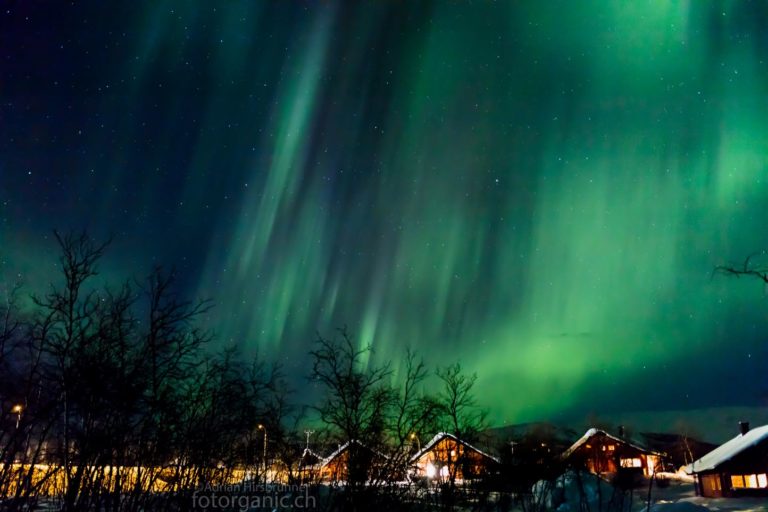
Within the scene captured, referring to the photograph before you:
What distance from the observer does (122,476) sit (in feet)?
36.9

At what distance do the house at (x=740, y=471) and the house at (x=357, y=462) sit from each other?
4733 centimetres

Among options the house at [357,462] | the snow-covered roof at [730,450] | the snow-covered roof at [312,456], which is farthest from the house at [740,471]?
the snow-covered roof at [312,456]

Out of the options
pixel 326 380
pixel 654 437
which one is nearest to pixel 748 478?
pixel 326 380

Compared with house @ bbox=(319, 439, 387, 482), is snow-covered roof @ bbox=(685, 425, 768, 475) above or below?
below

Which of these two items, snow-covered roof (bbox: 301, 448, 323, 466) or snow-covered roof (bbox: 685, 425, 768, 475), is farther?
snow-covered roof (bbox: 685, 425, 768, 475)

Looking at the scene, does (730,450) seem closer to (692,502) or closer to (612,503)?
(692,502)

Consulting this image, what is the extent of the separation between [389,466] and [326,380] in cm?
917

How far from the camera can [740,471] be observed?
50.3 m

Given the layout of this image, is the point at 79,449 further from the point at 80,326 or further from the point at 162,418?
the point at 80,326

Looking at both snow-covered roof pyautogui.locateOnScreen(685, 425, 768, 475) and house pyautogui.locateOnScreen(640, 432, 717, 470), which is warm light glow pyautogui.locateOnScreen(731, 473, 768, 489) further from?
house pyautogui.locateOnScreen(640, 432, 717, 470)

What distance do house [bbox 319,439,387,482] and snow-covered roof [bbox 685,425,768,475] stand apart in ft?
155

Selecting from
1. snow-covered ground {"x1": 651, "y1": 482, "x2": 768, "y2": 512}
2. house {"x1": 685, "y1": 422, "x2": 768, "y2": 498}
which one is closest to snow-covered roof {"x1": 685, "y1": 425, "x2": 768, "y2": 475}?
house {"x1": 685, "y1": 422, "x2": 768, "y2": 498}

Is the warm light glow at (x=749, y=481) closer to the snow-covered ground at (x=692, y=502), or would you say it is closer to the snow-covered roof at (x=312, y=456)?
the snow-covered ground at (x=692, y=502)

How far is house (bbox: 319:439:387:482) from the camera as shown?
47.1 feet
